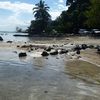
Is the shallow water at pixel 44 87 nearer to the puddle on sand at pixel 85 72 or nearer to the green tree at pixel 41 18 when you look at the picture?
the puddle on sand at pixel 85 72

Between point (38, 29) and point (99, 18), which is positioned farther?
point (38, 29)

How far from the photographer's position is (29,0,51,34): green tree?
9992 cm

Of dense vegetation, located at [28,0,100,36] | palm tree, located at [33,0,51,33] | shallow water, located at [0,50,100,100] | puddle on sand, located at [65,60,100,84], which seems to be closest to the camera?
shallow water, located at [0,50,100,100]

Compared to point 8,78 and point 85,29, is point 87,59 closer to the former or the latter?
point 8,78

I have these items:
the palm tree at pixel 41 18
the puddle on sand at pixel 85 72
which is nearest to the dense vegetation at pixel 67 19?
the palm tree at pixel 41 18

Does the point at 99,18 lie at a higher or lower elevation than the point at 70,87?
higher

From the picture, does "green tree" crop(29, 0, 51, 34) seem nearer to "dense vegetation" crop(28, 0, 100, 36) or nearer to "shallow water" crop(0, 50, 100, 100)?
"dense vegetation" crop(28, 0, 100, 36)

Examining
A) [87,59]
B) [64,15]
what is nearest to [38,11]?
[64,15]

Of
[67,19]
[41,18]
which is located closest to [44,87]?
[67,19]

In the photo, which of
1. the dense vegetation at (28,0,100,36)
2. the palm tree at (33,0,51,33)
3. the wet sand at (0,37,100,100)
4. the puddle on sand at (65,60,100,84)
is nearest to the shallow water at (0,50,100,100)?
the wet sand at (0,37,100,100)

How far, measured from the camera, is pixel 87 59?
27062mm

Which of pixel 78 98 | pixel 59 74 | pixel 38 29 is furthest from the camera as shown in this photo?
pixel 38 29

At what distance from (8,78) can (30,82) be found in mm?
1779

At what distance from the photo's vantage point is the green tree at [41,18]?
99.9 meters
